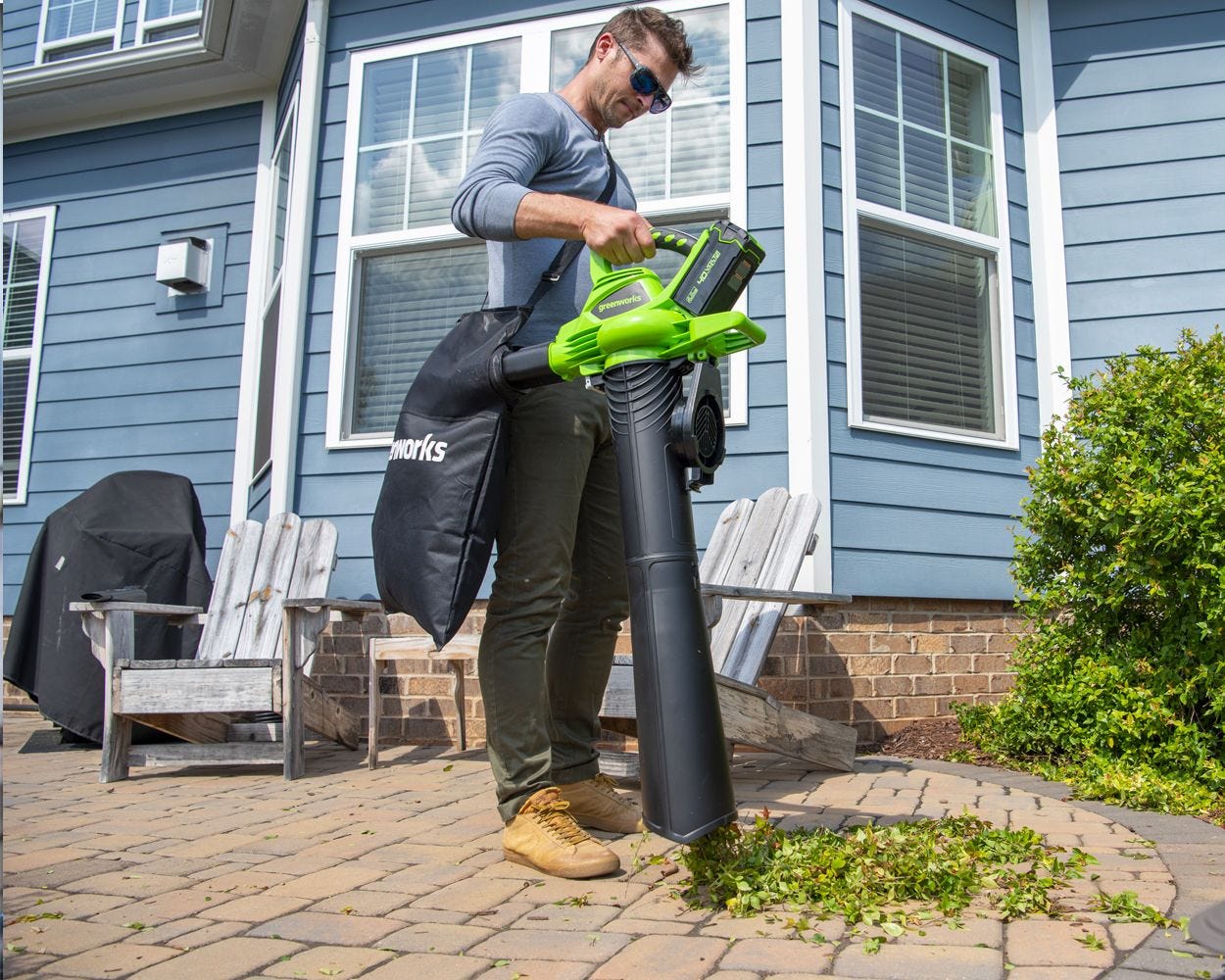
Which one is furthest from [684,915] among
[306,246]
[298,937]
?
[306,246]

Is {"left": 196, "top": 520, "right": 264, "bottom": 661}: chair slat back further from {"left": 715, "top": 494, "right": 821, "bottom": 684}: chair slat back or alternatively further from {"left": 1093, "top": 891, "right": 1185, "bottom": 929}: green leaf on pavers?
{"left": 1093, "top": 891, "right": 1185, "bottom": 929}: green leaf on pavers

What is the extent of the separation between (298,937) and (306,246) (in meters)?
4.29

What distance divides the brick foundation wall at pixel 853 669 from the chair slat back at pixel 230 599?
0.45 m

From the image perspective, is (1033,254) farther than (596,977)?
Yes

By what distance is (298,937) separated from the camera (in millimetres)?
1852

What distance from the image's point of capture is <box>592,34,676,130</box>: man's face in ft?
8.09

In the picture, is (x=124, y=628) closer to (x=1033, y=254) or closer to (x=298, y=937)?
(x=298, y=937)

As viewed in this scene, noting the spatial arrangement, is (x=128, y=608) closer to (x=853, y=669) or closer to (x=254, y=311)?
(x=853, y=669)

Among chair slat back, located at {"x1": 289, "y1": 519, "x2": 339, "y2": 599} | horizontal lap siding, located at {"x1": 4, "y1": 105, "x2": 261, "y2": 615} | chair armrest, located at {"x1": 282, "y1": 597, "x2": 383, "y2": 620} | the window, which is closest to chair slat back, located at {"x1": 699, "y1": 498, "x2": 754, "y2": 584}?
chair armrest, located at {"x1": 282, "y1": 597, "x2": 383, "y2": 620}

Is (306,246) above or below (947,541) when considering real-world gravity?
above

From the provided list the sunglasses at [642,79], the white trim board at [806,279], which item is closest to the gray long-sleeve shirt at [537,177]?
the sunglasses at [642,79]

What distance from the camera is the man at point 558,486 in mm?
2227

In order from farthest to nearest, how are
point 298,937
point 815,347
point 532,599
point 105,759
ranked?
point 815,347 → point 105,759 → point 532,599 → point 298,937

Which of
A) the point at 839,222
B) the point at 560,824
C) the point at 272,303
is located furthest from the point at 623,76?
the point at 272,303
